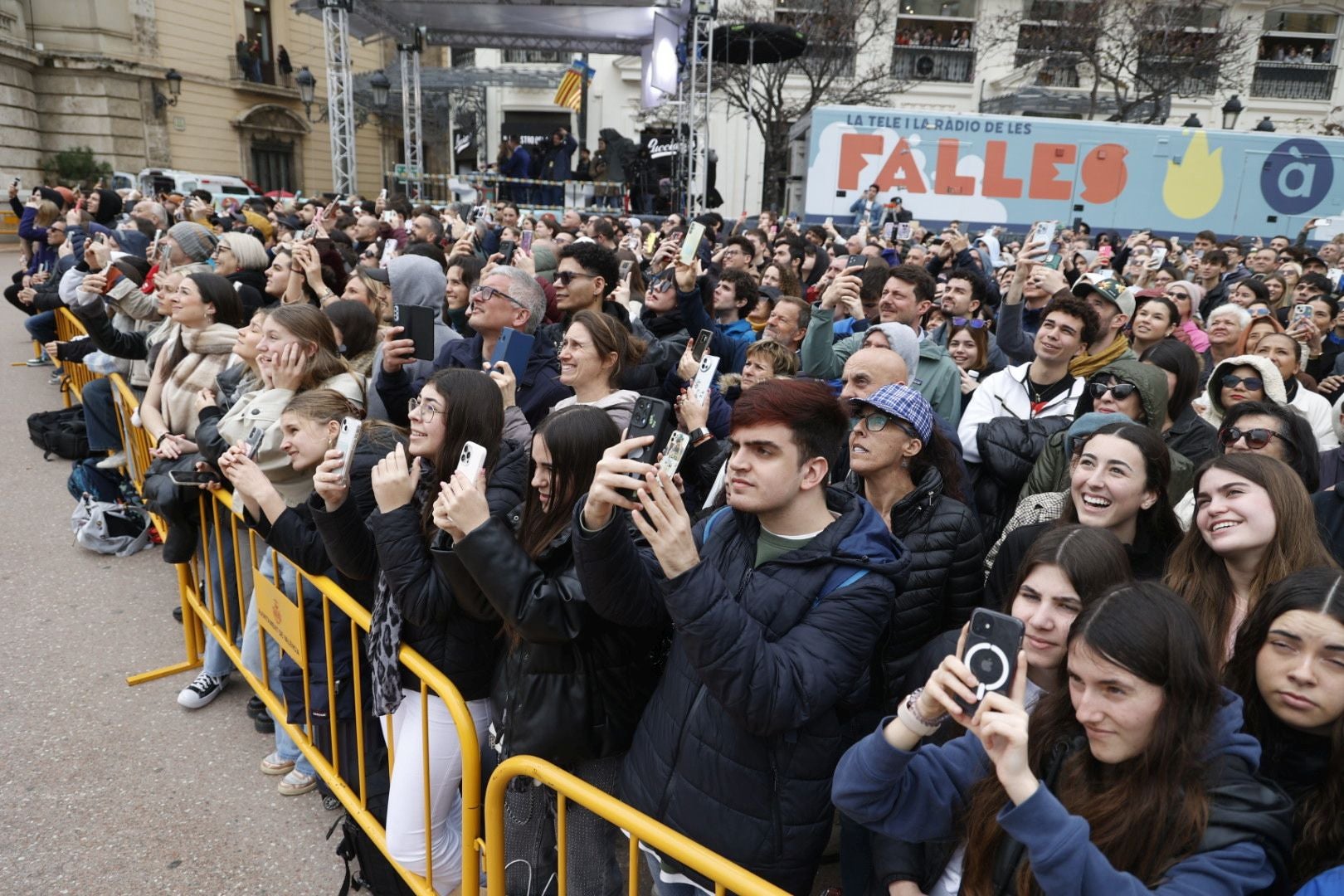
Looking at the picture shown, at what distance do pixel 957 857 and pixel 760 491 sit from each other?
924mm

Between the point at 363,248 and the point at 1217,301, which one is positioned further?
the point at 363,248

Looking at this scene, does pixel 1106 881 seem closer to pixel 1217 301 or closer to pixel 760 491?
pixel 760 491

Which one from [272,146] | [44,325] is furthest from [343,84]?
[272,146]

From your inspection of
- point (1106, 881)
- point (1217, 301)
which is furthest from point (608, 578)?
point (1217, 301)

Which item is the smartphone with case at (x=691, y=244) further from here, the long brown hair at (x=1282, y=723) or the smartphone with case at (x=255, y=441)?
the long brown hair at (x=1282, y=723)

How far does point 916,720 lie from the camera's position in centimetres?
166

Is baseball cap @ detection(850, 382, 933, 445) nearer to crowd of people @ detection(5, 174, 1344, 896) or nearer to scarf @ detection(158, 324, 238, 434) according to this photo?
crowd of people @ detection(5, 174, 1344, 896)

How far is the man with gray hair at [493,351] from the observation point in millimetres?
4324

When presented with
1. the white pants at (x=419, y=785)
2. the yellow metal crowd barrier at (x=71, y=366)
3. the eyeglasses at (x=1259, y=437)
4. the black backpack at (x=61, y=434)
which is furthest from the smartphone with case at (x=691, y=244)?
the black backpack at (x=61, y=434)

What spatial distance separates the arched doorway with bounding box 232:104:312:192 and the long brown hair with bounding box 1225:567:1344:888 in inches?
1391

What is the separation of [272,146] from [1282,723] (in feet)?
125

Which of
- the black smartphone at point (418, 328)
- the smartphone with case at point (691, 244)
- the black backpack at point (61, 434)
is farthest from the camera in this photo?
the black backpack at point (61, 434)

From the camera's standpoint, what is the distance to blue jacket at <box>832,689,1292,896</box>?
1458 mm

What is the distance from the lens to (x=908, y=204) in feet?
58.6
